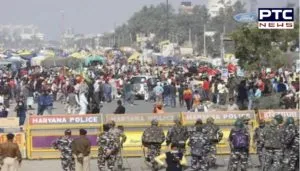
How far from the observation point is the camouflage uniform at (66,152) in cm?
2006

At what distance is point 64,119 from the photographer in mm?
24312

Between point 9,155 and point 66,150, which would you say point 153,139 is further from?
point 9,155

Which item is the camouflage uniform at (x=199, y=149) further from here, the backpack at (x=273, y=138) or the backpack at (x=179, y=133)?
the backpack at (x=273, y=138)

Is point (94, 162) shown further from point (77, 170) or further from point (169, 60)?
point (169, 60)

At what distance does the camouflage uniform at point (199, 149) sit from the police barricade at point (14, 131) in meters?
6.09

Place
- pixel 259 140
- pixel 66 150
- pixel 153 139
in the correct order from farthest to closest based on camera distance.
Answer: pixel 153 139, pixel 259 140, pixel 66 150

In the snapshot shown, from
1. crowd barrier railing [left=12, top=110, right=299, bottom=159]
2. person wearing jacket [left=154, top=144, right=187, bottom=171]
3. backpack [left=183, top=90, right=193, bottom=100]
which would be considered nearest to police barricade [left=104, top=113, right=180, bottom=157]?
crowd barrier railing [left=12, top=110, right=299, bottom=159]

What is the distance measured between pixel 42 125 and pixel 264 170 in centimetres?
662

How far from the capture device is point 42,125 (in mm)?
24156

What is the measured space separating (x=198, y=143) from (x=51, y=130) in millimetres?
5923

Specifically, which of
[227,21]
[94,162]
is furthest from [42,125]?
[227,21]

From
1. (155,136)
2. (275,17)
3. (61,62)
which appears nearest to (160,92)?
(275,17)

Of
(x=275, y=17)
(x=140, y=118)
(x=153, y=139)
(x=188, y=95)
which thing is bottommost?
(x=153, y=139)

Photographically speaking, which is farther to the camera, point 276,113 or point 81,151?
point 276,113
